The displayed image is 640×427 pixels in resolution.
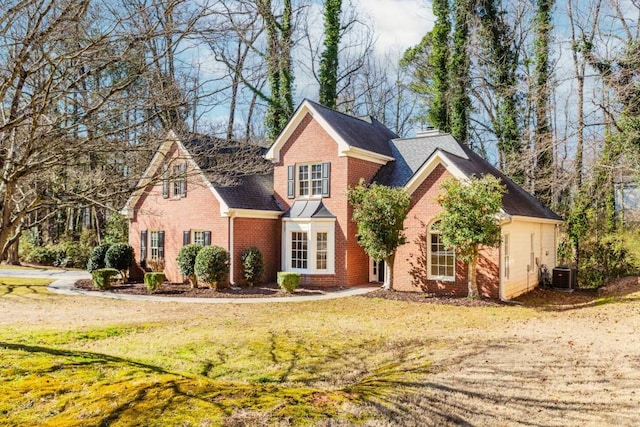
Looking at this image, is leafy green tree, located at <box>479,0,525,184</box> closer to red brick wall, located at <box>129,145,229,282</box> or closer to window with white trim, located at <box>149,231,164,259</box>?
red brick wall, located at <box>129,145,229,282</box>

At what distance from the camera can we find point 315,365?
8414 mm

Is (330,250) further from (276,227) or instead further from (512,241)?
(512,241)

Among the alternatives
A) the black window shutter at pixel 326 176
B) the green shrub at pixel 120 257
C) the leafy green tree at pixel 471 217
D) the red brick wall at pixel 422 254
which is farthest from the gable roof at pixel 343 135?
the green shrub at pixel 120 257

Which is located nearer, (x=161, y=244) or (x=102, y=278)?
(x=102, y=278)

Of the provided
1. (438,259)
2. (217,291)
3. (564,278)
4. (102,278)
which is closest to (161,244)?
(102,278)

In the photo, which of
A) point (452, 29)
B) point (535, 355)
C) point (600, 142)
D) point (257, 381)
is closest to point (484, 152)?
point (452, 29)

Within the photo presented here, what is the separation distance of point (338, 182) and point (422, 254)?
475cm

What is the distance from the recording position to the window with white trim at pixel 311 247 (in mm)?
20469

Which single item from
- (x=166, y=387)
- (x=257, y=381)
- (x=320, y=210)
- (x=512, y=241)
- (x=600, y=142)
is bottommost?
(x=257, y=381)

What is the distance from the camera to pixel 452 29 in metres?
31.8

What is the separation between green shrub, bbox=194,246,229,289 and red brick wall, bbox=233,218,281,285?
99cm

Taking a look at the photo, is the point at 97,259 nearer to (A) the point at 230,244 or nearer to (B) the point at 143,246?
(B) the point at 143,246

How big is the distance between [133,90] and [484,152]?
3442 cm

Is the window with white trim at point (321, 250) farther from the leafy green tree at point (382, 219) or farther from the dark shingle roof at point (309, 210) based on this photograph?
the leafy green tree at point (382, 219)
